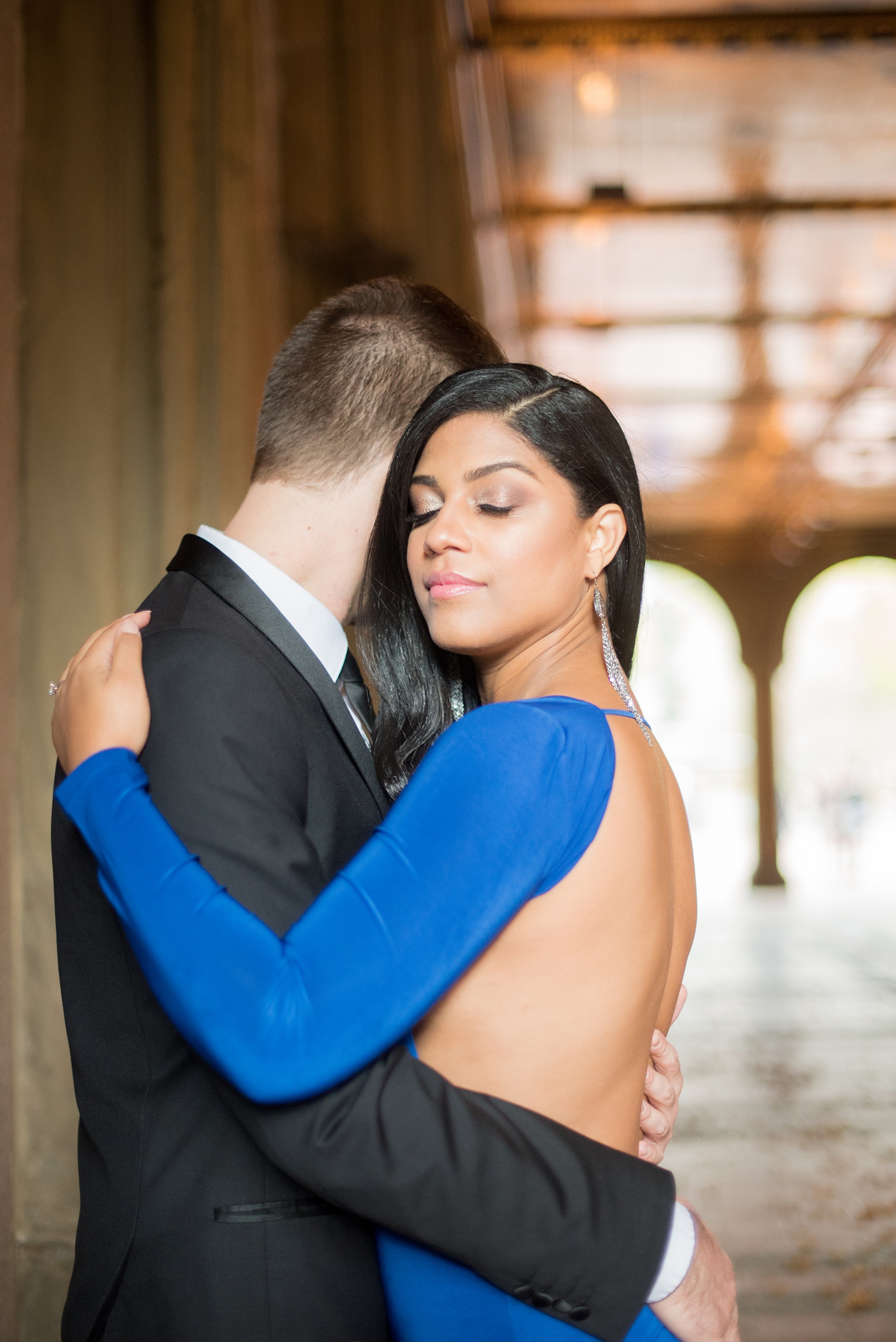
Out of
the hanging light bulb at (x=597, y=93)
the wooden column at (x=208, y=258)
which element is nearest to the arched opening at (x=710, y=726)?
the hanging light bulb at (x=597, y=93)

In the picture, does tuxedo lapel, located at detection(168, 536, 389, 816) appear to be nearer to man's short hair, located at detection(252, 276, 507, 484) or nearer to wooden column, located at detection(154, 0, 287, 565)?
man's short hair, located at detection(252, 276, 507, 484)

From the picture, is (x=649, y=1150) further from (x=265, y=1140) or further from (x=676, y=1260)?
(x=265, y=1140)

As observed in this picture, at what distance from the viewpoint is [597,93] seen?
5637 millimetres

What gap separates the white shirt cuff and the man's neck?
2.89ft

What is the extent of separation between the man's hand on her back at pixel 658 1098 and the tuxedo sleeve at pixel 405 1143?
23 centimetres

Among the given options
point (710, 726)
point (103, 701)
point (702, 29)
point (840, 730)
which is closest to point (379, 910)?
point (103, 701)

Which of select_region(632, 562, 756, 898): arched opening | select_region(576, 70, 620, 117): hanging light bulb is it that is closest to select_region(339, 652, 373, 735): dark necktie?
select_region(576, 70, 620, 117): hanging light bulb

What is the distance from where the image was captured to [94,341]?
219 centimetres

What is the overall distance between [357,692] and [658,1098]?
710 millimetres

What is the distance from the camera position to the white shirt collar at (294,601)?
4.73ft

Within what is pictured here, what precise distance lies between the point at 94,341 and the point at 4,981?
1.22 meters

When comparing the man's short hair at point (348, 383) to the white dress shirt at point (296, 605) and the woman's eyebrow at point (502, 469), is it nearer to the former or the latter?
the white dress shirt at point (296, 605)

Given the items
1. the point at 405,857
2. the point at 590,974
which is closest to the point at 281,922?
the point at 405,857

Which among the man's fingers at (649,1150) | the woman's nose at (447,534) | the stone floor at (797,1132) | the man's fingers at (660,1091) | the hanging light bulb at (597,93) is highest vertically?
the hanging light bulb at (597,93)
